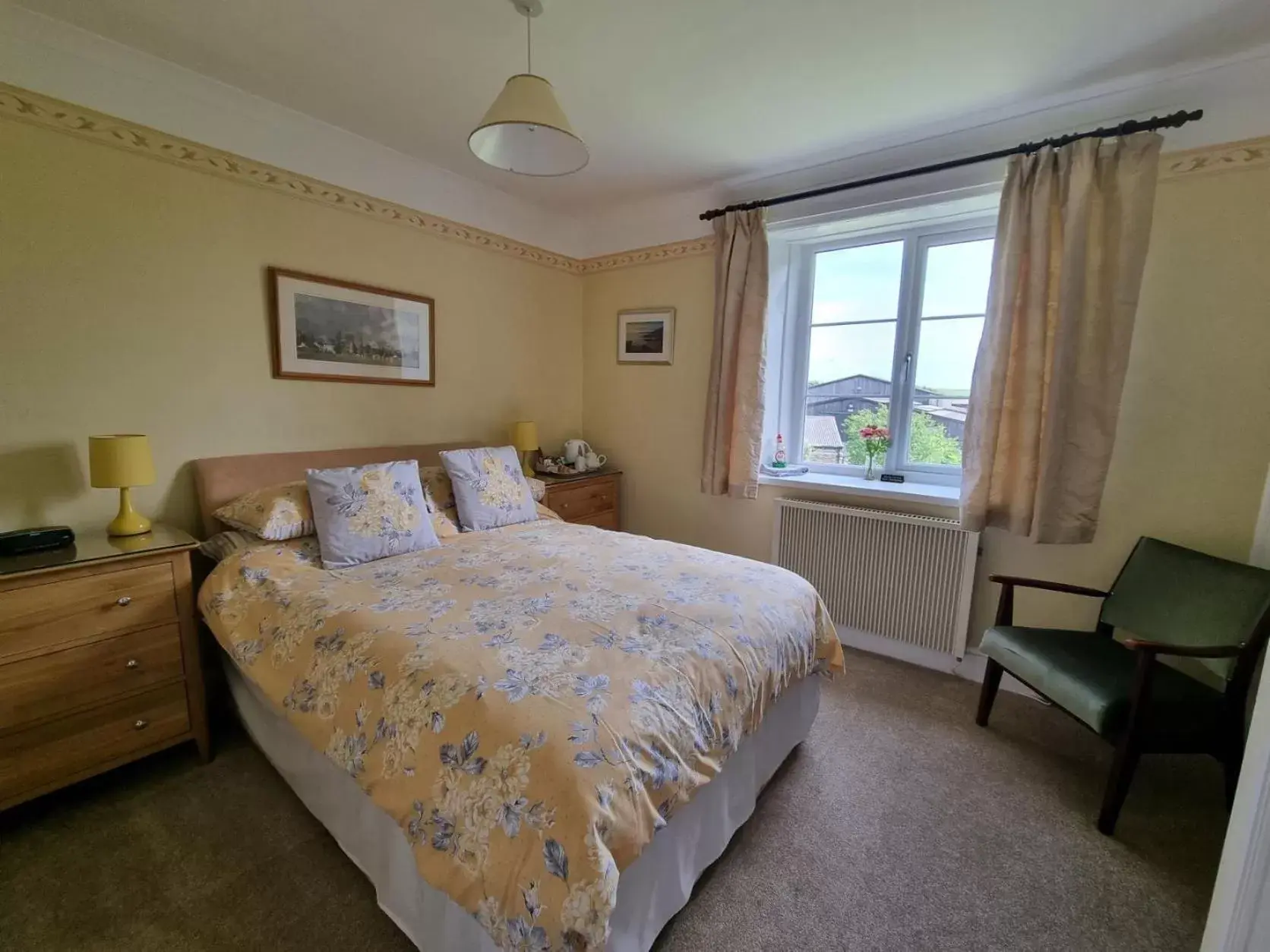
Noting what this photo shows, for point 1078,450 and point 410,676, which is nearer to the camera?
point 410,676

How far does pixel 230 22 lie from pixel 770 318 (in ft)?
8.68

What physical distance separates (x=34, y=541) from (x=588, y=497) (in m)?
2.46

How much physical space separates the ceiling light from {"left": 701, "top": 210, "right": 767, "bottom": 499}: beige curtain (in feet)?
4.91

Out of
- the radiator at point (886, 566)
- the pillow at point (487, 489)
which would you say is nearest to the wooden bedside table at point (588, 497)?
the pillow at point (487, 489)

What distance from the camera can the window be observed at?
8.98 ft

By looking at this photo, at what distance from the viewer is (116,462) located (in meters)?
1.79

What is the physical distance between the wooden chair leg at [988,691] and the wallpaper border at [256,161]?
6.94 ft

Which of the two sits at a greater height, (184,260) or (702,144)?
(702,144)

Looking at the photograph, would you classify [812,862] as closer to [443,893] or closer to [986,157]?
[443,893]

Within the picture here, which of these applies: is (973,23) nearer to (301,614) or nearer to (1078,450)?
(1078,450)

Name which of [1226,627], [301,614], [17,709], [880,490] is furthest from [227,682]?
[1226,627]

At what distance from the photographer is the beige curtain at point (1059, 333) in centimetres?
206

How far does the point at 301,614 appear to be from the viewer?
5.27ft

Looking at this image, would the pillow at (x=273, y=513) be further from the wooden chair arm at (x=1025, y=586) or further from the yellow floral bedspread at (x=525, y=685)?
the wooden chair arm at (x=1025, y=586)
